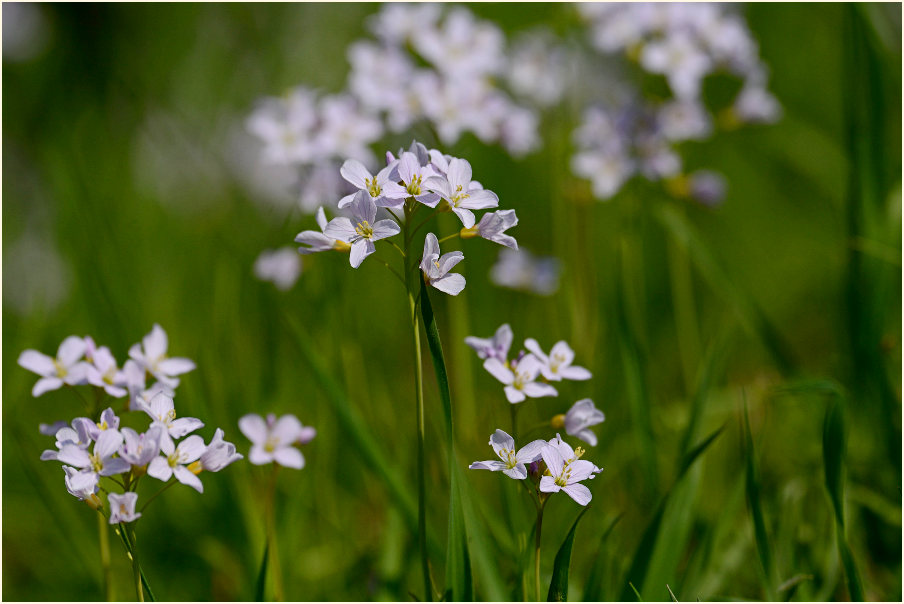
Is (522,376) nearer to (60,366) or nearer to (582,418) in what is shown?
(582,418)

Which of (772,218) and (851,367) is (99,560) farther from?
(772,218)

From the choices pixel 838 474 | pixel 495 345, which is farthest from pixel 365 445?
pixel 838 474

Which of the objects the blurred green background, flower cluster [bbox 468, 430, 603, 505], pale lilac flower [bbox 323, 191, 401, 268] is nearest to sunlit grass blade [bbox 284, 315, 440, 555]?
the blurred green background

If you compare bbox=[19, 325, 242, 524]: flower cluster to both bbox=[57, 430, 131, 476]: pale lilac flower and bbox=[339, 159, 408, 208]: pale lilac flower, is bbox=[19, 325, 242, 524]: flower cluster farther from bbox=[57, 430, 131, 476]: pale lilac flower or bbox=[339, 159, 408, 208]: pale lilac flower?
bbox=[339, 159, 408, 208]: pale lilac flower

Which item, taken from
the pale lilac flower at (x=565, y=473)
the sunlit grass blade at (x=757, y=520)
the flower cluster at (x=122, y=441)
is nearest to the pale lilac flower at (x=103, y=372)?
the flower cluster at (x=122, y=441)

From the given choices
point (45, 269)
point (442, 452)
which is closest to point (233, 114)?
point (45, 269)

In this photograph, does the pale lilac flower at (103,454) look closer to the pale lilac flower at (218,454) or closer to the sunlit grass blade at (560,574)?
the pale lilac flower at (218,454)
